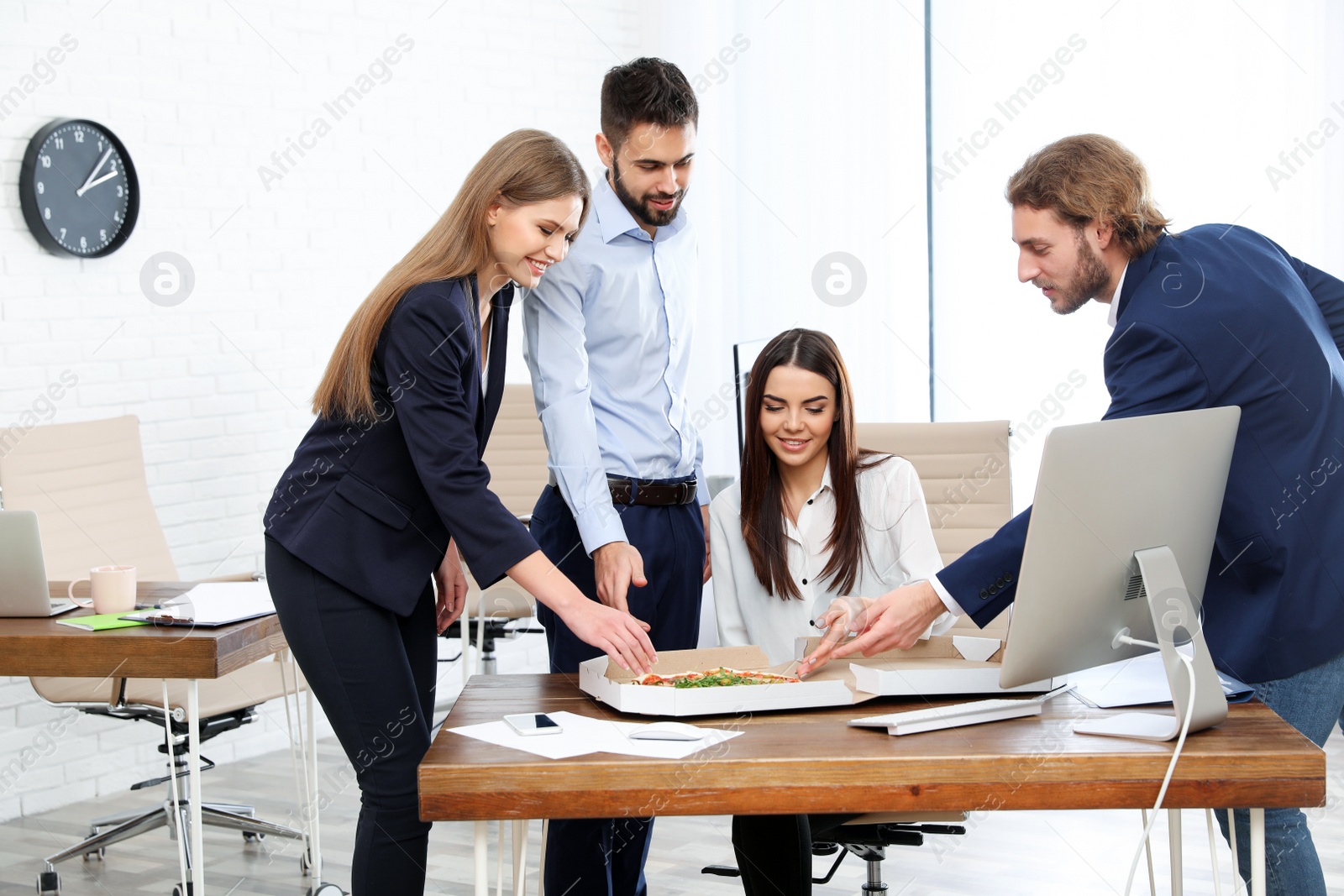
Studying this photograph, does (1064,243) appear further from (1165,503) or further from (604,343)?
(604,343)

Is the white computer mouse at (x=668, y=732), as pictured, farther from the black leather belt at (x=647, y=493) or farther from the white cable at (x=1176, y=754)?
the black leather belt at (x=647, y=493)

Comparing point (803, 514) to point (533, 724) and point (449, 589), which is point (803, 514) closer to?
point (449, 589)

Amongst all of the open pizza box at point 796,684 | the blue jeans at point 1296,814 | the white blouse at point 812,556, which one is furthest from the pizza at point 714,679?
the blue jeans at point 1296,814

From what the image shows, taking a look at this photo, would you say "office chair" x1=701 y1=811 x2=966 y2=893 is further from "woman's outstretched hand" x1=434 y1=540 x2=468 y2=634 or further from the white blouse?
"woman's outstretched hand" x1=434 y1=540 x2=468 y2=634

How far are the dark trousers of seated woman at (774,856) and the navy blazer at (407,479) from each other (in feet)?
2.09

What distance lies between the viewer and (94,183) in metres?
3.62

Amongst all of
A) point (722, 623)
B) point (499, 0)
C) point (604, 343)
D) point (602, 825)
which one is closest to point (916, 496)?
point (722, 623)

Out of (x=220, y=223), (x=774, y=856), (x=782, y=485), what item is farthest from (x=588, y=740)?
(x=220, y=223)

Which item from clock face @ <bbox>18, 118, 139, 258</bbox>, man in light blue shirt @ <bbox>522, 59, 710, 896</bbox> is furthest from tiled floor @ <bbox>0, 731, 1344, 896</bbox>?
clock face @ <bbox>18, 118, 139, 258</bbox>

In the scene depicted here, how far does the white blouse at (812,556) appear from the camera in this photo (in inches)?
89.0

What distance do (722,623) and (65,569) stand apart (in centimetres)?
184

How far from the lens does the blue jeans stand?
1.59 meters

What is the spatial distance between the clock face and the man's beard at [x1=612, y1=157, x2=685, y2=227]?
2.15 metres

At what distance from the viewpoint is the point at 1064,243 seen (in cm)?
174
